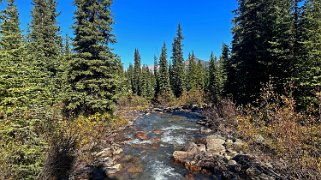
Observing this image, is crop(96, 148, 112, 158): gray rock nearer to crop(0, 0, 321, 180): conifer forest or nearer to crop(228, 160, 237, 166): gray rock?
crop(0, 0, 321, 180): conifer forest

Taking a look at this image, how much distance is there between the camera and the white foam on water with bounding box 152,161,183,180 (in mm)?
10164

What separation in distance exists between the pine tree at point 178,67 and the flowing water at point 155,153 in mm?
28332

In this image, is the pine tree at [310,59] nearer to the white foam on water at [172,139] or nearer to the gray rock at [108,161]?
the white foam on water at [172,139]

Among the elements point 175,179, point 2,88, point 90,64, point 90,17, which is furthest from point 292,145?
point 90,17

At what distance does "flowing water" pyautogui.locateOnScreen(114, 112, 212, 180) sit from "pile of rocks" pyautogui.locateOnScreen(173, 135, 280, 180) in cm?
68

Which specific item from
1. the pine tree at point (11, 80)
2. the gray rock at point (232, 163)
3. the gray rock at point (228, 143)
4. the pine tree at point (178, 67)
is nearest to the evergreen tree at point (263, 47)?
the gray rock at point (228, 143)

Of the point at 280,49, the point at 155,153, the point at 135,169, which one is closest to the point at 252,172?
the point at 135,169

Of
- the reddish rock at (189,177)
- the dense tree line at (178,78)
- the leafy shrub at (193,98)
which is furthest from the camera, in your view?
the dense tree line at (178,78)

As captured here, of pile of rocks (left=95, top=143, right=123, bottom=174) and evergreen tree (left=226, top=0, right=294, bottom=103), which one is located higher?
evergreen tree (left=226, top=0, right=294, bottom=103)

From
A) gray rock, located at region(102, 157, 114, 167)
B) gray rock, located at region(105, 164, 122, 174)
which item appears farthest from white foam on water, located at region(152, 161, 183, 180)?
gray rock, located at region(102, 157, 114, 167)

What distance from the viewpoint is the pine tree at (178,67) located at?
1890 inches

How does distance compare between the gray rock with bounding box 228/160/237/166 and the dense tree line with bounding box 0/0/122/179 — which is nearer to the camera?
the dense tree line with bounding box 0/0/122/179

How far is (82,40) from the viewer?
17625 mm

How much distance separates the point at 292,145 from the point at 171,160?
287 inches
